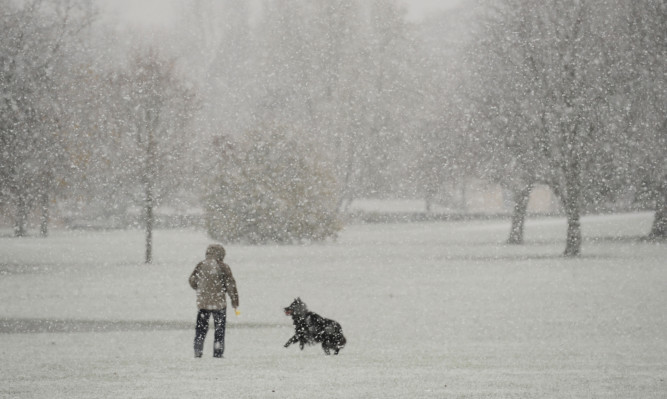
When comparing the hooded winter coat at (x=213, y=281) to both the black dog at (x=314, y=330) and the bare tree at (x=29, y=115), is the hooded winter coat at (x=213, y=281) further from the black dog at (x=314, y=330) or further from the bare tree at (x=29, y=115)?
the bare tree at (x=29, y=115)

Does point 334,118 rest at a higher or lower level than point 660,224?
higher

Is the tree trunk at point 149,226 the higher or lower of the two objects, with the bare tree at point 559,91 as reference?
lower

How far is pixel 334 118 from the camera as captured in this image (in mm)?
53219

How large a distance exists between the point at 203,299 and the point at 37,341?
4.20m

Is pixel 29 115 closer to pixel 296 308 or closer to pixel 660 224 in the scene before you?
pixel 296 308

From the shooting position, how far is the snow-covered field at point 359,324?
927 cm

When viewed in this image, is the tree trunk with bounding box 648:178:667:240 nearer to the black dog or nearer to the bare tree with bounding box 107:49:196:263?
the bare tree with bounding box 107:49:196:263

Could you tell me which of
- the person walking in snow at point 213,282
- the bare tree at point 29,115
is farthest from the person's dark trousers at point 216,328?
the bare tree at point 29,115

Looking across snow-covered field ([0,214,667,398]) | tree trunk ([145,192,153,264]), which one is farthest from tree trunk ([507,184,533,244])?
tree trunk ([145,192,153,264])

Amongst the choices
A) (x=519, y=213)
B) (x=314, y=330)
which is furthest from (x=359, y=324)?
(x=519, y=213)

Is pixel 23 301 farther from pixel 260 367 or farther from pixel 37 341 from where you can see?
pixel 260 367

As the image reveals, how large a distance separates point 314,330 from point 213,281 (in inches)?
55.4

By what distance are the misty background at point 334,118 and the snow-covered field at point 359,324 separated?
10.1ft

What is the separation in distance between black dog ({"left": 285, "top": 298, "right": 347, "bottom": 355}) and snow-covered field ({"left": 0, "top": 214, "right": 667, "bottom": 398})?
25cm
